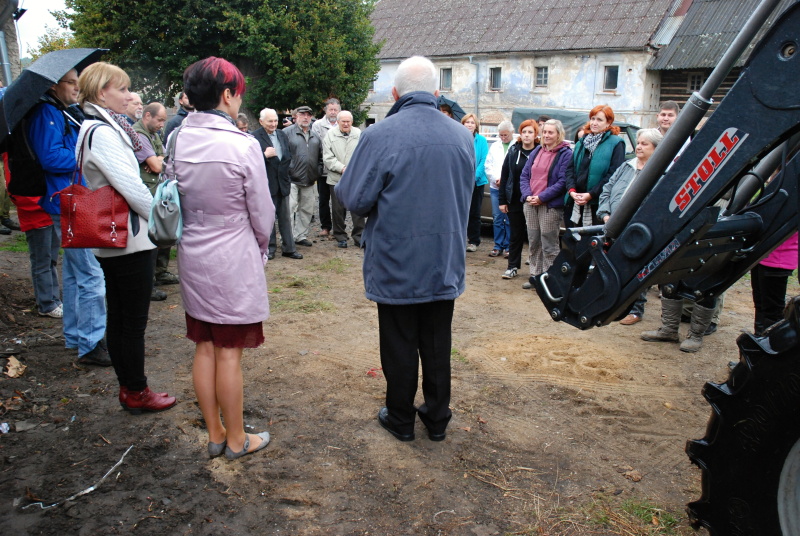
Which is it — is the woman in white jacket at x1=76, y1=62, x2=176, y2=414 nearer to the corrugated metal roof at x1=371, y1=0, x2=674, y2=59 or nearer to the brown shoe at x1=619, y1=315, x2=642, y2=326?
the brown shoe at x1=619, y1=315, x2=642, y2=326

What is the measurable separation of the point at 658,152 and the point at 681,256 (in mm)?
447

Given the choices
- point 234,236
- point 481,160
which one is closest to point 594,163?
point 481,160

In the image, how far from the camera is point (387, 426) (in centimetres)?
380

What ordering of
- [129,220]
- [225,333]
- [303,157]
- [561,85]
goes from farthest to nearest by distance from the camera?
1. [561,85]
2. [303,157]
3. [129,220]
4. [225,333]

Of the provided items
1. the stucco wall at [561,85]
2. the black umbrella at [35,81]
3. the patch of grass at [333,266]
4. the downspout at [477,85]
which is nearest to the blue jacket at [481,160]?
the patch of grass at [333,266]

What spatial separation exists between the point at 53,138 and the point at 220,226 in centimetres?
220

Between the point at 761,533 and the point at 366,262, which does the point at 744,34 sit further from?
the point at 366,262

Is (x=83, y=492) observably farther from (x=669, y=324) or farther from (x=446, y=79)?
(x=446, y=79)

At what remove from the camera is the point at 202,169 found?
2.99 meters

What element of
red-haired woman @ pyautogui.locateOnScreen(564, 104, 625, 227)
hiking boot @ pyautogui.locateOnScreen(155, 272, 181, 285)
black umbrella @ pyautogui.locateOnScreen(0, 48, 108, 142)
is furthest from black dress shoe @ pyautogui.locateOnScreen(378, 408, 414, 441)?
hiking boot @ pyautogui.locateOnScreen(155, 272, 181, 285)

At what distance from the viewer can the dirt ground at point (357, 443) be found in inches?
117

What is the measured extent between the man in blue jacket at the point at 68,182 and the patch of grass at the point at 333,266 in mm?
3690

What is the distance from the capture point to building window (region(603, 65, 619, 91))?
92.7 ft

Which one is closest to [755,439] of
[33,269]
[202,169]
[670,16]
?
[202,169]
